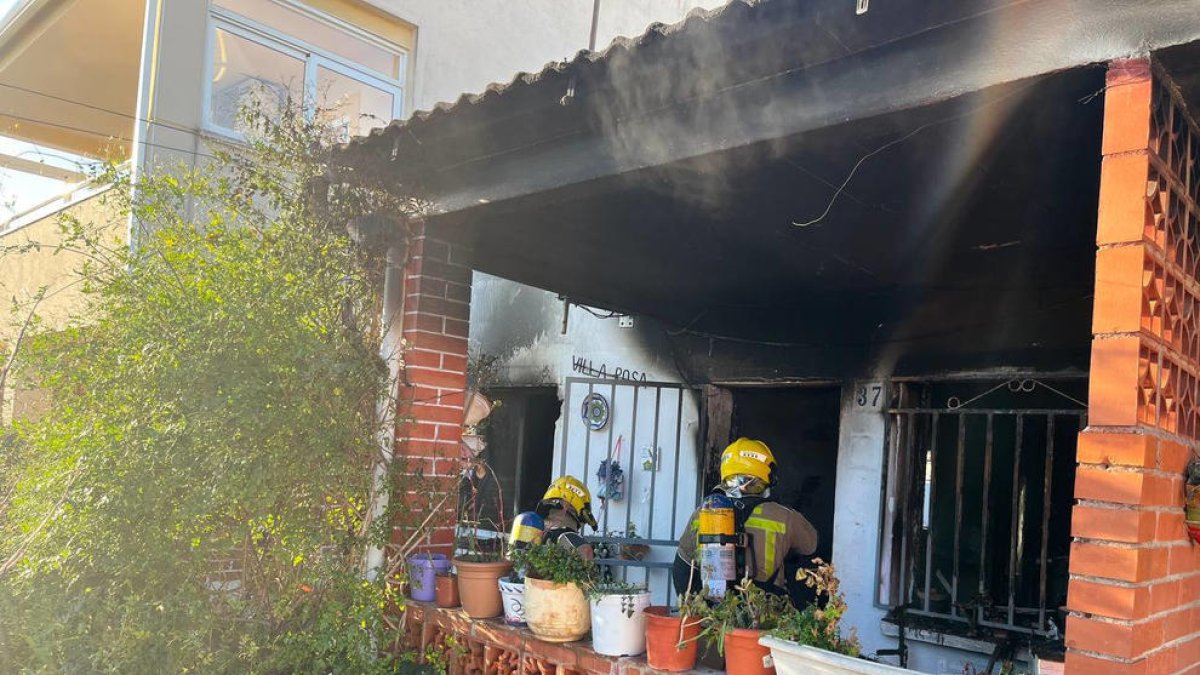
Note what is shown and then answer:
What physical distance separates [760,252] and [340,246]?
2.38 m

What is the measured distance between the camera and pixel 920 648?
5.73 m

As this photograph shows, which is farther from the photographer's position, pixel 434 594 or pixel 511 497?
pixel 511 497

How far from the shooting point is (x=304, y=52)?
26.1 feet

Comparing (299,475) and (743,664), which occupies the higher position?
(299,475)

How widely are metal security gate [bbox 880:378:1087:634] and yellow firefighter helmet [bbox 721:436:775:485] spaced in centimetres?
182

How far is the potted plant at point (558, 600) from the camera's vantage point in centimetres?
376

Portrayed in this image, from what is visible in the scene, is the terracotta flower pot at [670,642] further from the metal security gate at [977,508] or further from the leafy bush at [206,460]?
the metal security gate at [977,508]

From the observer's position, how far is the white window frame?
284 inches

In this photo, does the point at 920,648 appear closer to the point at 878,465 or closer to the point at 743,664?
the point at 878,465

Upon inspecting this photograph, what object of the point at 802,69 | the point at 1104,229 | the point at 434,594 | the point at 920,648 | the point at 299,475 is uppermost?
the point at 802,69

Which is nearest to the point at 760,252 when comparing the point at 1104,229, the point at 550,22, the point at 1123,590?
the point at 1104,229

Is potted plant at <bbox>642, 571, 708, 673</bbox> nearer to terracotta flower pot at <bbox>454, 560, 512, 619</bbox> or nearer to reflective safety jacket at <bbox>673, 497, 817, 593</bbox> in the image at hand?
reflective safety jacket at <bbox>673, 497, 817, 593</bbox>

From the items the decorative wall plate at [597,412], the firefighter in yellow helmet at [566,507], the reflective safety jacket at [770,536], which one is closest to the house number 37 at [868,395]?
the reflective safety jacket at [770,536]

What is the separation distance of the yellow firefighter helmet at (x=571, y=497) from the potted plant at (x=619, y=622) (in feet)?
6.11
